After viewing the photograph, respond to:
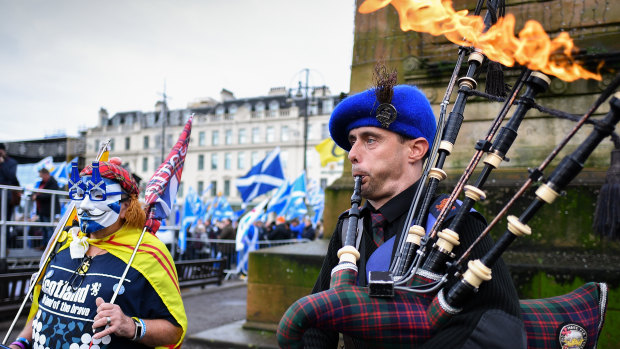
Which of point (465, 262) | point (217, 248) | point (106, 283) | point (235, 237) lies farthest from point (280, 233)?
point (465, 262)

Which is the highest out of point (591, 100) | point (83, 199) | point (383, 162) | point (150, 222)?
point (591, 100)

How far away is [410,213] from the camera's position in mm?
1819

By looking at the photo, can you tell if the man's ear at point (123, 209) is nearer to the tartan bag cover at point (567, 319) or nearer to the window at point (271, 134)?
the tartan bag cover at point (567, 319)

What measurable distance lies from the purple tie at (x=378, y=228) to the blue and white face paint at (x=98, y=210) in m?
1.79

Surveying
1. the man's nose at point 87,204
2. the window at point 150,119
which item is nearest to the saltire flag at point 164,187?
the man's nose at point 87,204

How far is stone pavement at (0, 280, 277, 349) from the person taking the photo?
17.8 feet

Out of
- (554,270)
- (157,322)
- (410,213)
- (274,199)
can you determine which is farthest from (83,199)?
(274,199)

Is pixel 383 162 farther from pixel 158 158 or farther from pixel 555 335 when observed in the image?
pixel 158 158

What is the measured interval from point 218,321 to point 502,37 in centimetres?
699

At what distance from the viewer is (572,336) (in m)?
1.68

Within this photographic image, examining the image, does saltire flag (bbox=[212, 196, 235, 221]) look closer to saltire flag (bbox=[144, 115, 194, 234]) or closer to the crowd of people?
the crowd of people

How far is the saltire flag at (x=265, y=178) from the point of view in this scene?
16750mm

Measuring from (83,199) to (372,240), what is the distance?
1.89 meters

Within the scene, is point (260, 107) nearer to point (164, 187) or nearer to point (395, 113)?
point (164, 187)
